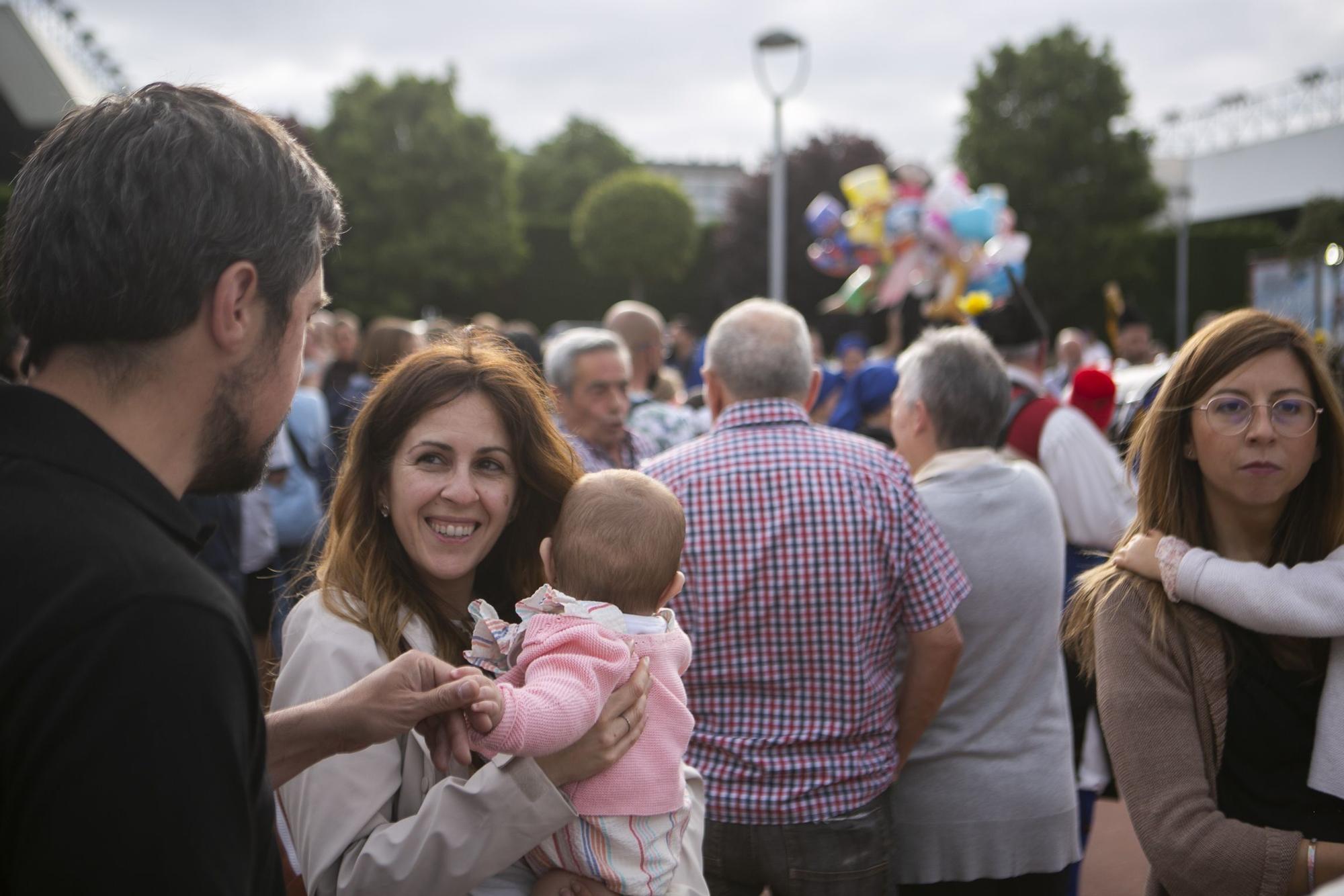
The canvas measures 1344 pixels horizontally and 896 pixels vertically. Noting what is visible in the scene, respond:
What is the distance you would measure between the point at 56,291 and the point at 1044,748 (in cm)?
297

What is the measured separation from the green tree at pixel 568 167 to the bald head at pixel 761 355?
59.8 m

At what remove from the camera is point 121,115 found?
1277 mm

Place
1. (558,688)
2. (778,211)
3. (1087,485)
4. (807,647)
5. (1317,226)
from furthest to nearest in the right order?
(1317,226) → (778,211) → (1087,485) → (807,647) → (558,688)

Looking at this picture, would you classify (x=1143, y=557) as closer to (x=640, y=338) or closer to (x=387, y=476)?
(x=387, y=476)

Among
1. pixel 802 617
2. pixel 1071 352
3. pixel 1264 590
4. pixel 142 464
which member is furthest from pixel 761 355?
pixel 1071 352

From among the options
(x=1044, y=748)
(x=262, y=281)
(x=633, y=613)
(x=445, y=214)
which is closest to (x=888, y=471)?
(x=1044, y=748)

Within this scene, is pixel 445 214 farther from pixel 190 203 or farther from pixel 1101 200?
pixel 190 203

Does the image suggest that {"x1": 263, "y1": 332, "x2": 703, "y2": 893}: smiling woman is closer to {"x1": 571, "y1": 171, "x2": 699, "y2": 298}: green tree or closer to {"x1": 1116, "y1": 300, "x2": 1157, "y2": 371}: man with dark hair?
{"x1": 1116, "y1": 300, "x2": 1157, "y2": 371}: man with dark hair

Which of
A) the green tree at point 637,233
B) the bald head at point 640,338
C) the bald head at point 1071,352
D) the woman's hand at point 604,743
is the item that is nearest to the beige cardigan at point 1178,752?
the woman's hand at point 604,743

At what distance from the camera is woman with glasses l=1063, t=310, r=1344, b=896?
212 centimetres

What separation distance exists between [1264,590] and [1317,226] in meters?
28.3

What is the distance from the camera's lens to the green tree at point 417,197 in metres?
39.2

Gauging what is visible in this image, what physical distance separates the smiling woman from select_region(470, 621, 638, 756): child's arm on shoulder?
73 mm

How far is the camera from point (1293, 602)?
2.13 m
